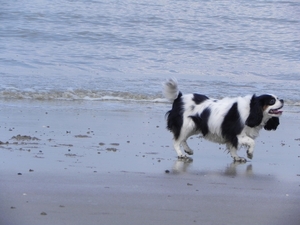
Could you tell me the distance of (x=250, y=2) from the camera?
2650cm

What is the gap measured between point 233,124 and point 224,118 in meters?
0.11

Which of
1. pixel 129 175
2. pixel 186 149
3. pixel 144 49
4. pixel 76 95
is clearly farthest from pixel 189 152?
pixel 144 49

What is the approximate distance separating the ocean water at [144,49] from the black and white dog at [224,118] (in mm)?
4020

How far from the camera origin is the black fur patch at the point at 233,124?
730cm

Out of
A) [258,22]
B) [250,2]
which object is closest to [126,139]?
[258,22]

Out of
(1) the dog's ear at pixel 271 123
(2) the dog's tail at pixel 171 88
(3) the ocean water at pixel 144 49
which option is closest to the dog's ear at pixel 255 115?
(1) the dog's ear at pixel 271 123

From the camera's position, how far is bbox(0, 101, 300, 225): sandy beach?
14.9 feet

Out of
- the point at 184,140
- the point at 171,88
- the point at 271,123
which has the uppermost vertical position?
the point at 171,88

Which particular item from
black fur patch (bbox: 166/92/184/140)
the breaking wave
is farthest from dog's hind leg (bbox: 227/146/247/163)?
the breaking wave

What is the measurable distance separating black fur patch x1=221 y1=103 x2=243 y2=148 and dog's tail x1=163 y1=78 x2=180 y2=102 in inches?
23.5

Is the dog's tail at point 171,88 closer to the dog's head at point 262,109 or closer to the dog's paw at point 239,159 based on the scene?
the dog's head at point 262,109

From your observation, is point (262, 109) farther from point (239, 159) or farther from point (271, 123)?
point (239, 159)

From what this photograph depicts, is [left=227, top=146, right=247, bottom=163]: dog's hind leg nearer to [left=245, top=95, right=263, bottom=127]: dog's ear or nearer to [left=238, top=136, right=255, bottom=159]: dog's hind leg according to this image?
[left=238, top=136, right=255, bottom=159]: dog's hind leg

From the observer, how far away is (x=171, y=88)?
747 cm
